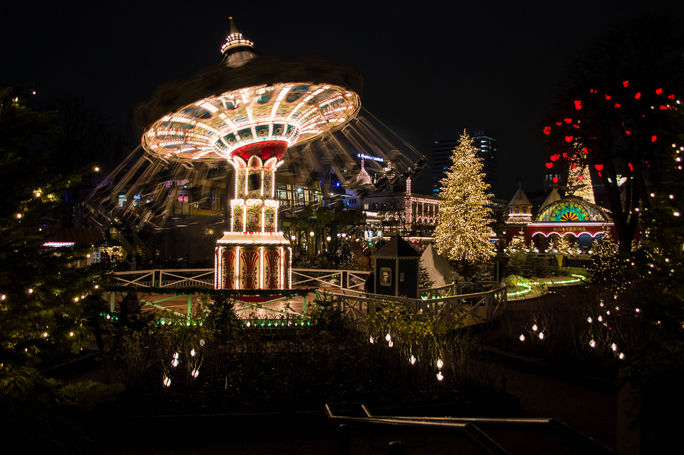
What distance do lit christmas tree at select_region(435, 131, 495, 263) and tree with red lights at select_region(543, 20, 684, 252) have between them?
35.2 ft

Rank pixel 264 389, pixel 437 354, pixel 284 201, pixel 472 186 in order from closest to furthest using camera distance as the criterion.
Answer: pixel 264 389 → pixel 437 354 → pixel 472 186 → pixel 284 201

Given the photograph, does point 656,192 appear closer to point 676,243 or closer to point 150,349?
point 676,243

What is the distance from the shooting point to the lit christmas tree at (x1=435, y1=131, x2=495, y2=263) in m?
28.2

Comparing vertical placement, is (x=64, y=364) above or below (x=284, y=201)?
below

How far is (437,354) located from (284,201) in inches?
1646

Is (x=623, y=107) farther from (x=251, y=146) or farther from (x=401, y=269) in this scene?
(x=251, y=146)

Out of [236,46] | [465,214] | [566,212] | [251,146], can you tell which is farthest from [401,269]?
[566,212]

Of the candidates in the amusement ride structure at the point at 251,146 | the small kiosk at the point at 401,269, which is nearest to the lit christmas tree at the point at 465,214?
the amusement ride structure at the point at 251,146

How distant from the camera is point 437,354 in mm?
7496

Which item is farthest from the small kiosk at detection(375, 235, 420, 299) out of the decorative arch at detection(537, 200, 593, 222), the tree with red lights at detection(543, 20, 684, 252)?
the decorative arch at detection(537, 200, 593, 222)

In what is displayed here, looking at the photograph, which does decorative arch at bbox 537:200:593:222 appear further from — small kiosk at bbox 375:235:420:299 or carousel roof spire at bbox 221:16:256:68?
carousel roof spire at bbox 221:16:256:68

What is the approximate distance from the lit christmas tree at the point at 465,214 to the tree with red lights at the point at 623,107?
10722 millimetres

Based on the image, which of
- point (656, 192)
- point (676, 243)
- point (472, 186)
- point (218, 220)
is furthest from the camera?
point (218, 220)

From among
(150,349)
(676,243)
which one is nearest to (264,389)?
(150,349)
